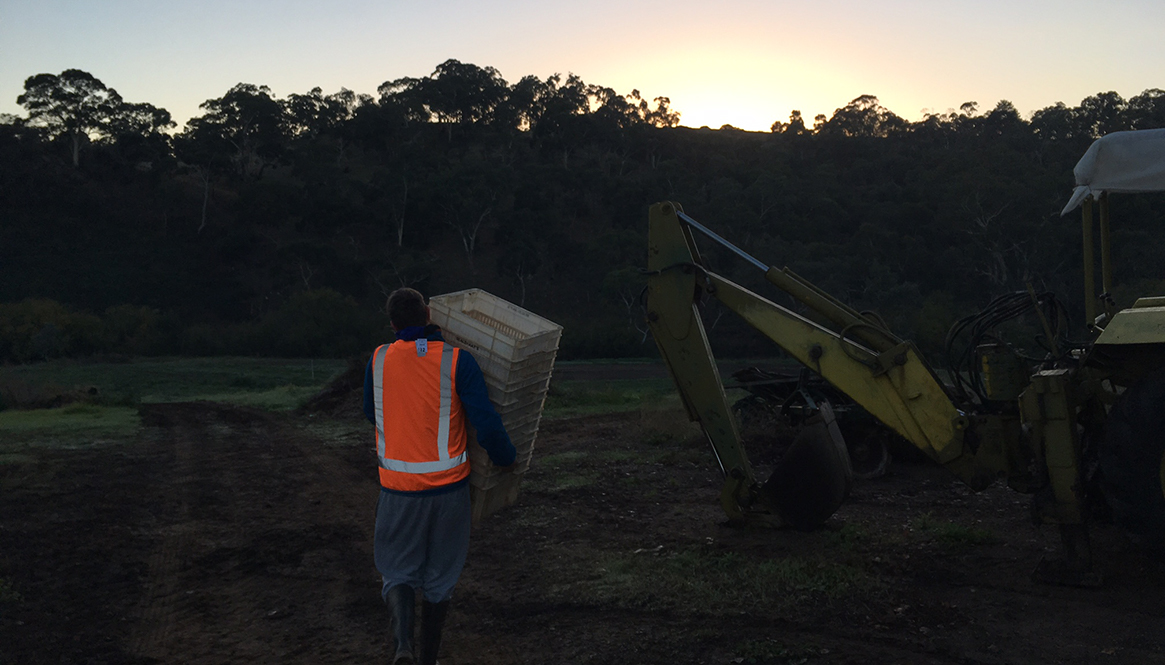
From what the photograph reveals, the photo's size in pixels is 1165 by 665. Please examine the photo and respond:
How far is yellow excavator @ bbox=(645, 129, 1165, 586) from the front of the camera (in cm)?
534

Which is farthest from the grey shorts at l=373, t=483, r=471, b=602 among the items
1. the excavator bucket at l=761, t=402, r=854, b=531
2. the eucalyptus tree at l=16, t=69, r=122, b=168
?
the eucalyptus tree at l=16, t=69, r=122, b=168

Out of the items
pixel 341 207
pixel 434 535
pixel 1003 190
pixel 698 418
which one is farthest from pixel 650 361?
pixel 434 535

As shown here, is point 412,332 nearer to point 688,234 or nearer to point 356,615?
point 356,615

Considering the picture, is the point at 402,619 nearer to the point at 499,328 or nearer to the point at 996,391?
the point at 499,328

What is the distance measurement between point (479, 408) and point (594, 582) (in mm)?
2499

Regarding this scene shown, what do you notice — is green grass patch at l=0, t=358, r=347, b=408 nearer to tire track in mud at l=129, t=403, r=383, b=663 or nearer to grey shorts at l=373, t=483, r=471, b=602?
tire track in mud at l=129, t=403, r=383, b=663

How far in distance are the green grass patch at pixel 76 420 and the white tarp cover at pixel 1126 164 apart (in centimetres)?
1693

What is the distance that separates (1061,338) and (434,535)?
450 centimetres

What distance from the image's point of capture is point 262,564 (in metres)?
7.31

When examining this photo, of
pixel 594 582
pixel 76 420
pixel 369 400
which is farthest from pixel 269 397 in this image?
pixel 369 400

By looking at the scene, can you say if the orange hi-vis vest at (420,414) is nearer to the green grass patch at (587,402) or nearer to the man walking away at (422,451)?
the man walking away at (422,451)

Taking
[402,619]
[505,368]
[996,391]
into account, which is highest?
[505,368]

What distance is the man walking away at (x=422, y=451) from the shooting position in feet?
13.9

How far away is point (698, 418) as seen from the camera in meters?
6.86
